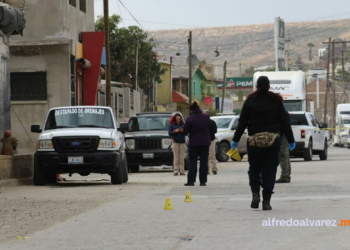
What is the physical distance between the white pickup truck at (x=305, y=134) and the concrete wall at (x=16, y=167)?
43.9 ft

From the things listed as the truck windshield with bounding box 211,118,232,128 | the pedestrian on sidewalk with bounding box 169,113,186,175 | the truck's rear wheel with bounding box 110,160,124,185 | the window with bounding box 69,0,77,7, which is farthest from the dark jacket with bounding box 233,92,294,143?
the truck windshield with bounding box 211,118,232,128

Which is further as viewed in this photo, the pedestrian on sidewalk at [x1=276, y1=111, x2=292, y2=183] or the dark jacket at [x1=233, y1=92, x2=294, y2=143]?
the pedestrian on sidewalk at [x1=276, y1=111, x2=292, y2=183]

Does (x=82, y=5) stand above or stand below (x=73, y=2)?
above

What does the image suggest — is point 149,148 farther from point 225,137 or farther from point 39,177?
point 225,137

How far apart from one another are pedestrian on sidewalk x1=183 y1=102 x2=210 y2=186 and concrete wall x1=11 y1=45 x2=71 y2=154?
14482mm

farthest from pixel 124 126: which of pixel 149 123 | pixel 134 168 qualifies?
pixel 134 168

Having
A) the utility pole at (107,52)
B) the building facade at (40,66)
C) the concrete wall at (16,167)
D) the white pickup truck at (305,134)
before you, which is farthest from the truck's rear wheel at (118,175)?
Result: the utility pole at (107,52)

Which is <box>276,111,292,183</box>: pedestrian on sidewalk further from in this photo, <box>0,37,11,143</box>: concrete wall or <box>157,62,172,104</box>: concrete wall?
<box>157,62,172,104</box>: concrete wall

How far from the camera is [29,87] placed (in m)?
Answer: 33.5

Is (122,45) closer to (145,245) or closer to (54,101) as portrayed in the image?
(54,101)

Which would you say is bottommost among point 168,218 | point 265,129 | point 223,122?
point 168,218

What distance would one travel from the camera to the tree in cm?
6166

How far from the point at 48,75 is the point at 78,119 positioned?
41.6 feet

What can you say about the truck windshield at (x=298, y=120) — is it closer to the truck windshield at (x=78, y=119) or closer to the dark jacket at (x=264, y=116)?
the truck windshield at (x=78, y=119)
